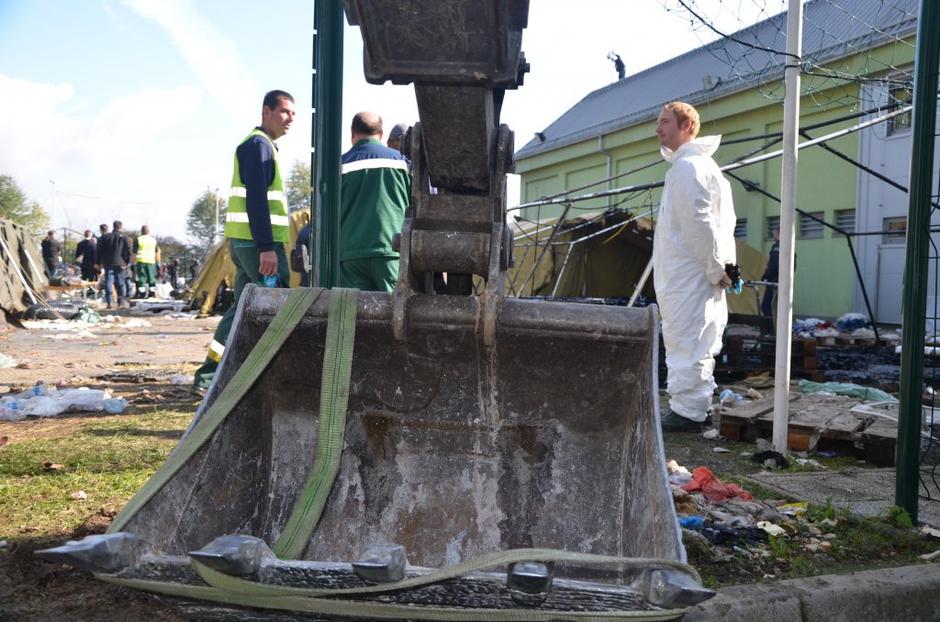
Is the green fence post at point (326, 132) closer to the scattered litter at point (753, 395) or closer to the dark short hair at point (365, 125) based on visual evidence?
the dark short hair at point (365, 125)

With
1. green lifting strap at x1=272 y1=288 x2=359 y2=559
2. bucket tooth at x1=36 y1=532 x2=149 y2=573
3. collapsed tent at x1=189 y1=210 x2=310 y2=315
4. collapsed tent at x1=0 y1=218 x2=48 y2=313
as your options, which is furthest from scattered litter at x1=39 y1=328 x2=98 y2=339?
bucket tooth at x1=36 y1=532 x2=149 y2=573

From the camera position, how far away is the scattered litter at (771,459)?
420 cm

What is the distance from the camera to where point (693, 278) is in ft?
16.5

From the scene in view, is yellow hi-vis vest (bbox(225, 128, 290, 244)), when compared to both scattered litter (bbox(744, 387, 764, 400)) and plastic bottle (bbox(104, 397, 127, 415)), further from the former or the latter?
scattered litter (bbox(744, 387, 764, 400))

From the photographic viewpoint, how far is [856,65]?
9898 millimetres

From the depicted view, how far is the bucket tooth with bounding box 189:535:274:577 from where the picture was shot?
1.39 m

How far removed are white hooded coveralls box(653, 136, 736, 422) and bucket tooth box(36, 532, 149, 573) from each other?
13.1ft

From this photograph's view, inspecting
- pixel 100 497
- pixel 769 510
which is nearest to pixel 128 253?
pixel 100 497

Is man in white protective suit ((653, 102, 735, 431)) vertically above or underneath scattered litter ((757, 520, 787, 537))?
above

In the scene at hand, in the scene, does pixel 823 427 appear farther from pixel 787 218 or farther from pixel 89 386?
pixel 89 386

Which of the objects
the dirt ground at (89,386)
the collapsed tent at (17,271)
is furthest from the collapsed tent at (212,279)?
the collapsed tent at (17,271)

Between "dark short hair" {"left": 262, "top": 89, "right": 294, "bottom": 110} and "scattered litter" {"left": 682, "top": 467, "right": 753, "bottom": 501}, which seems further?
"dark short hair" {"left": 262, "top": 89, "right": 294, "bottom": 110}

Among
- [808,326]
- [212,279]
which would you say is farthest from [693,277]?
[212,279]

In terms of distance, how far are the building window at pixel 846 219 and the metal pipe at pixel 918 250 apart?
46.8 feet
